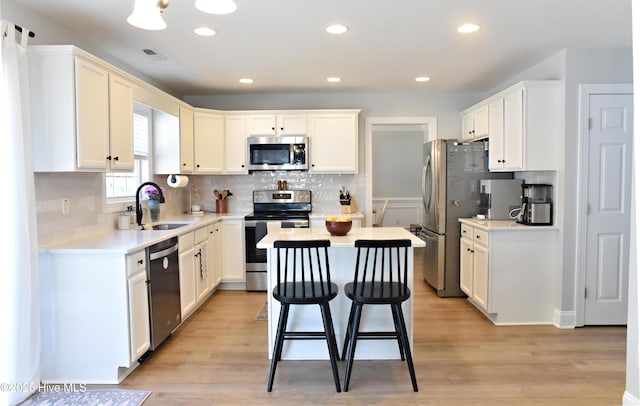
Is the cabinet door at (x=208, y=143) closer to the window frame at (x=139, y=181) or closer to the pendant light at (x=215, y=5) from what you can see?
the window frame at (x=139, y=181)

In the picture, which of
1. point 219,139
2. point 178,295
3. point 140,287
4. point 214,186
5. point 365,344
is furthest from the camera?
point 214,186

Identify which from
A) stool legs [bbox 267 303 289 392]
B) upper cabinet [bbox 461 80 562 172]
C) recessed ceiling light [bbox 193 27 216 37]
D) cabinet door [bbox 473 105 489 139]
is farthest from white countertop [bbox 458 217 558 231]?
recessed ceiling light [bbox 193 27 216 37]

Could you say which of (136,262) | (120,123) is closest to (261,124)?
(120,123)

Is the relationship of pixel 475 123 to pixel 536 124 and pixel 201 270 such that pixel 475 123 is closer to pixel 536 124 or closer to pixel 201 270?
pixel 536 124

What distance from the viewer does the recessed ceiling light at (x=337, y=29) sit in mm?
2934

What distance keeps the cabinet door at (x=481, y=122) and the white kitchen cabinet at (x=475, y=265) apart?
1.04 meters

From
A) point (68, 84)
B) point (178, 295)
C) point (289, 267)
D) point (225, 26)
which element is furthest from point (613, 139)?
point (68, 84)

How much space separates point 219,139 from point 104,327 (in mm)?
2912

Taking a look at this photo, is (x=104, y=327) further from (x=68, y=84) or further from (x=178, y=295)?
(x=68, y=84)

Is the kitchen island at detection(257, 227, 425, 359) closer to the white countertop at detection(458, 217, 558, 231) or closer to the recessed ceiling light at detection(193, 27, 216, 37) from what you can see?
the white countertop at detection(458, 217, 558, 231)

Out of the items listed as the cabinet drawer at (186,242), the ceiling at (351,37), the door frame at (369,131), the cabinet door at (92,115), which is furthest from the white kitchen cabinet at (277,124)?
the cabinet door at (92,115)

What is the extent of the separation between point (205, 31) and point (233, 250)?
8.34ft

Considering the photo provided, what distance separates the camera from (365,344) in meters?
2.95

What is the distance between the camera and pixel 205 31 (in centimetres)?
301
